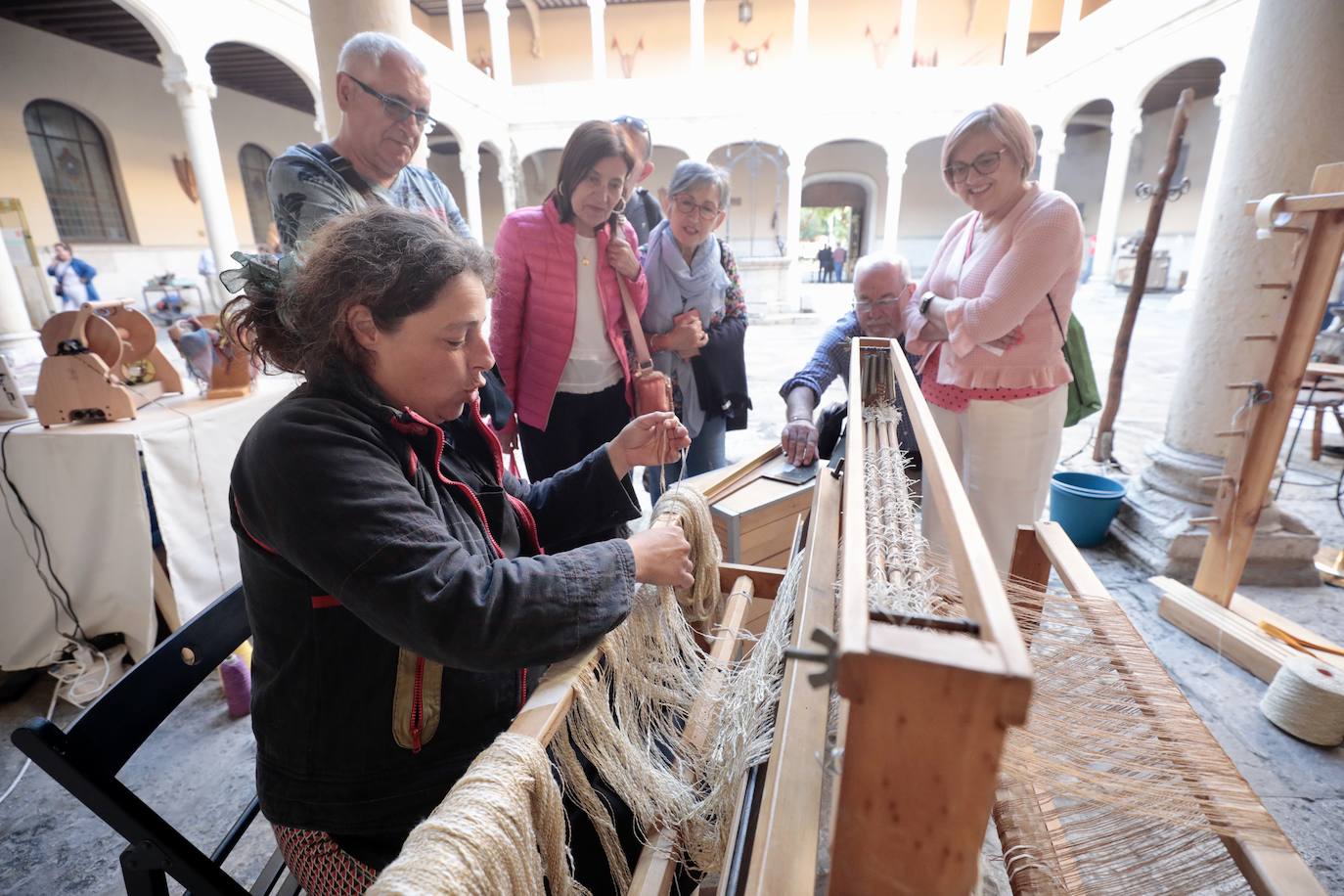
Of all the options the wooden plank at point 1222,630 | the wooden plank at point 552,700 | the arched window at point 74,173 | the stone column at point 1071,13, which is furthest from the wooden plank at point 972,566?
the stone column at point 1071,13

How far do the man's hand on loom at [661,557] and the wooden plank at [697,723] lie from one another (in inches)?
12.1

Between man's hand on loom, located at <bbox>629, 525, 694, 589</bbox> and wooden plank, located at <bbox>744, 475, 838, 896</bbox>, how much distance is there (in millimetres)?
209

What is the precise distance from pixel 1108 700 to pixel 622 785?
0.74m

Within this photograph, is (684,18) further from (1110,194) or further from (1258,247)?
(1258,247)

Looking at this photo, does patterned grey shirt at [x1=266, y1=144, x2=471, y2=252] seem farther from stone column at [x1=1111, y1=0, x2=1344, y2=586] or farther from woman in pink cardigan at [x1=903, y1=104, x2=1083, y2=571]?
stone column at [x1=1111, y1=0, x2=1344, y2=586]

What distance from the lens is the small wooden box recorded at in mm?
1955

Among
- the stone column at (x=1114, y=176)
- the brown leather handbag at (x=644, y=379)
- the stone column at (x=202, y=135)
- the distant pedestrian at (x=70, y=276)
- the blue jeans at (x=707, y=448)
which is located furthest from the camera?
the stone column at (x=1114, y=176)

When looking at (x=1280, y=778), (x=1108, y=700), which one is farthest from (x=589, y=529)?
(x=1280, y=778)

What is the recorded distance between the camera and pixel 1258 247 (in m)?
2.53

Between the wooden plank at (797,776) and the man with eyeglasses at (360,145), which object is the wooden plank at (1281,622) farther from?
the man with eyeglasses at (360,145)

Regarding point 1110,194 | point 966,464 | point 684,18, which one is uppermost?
point 684,18

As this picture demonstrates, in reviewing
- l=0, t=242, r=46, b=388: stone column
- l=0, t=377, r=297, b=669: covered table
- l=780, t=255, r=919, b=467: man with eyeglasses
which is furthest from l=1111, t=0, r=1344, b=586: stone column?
l=0, t=242, r=46, b=388: stone column

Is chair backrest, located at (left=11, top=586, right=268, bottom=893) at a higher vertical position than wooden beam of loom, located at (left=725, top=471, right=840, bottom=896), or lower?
lower

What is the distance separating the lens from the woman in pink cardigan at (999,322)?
1721 mm
